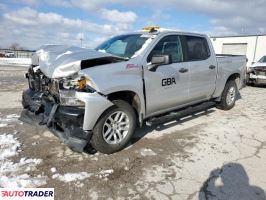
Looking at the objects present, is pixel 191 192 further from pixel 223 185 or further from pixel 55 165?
pixel 55 165

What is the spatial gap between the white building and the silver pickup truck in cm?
1919

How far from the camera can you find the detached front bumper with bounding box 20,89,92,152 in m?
3.71

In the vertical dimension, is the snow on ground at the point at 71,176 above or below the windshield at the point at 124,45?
below

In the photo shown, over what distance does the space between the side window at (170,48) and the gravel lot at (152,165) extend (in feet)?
5.07

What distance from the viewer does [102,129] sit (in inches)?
156

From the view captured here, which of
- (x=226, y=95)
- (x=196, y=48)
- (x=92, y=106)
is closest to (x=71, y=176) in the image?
(x=92, y=106)

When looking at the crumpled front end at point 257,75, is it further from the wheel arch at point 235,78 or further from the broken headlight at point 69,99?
the broken headlight at point 69,99

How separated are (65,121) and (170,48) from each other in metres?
2.53

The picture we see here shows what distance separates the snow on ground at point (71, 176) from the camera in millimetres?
3445

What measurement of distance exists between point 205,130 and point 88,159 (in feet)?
9.07

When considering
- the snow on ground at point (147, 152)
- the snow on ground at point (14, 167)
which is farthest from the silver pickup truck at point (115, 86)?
the snow on ground at point (14, 167)

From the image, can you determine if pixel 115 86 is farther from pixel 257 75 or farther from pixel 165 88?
pixel 257 75

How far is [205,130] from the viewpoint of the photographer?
5.59 meters

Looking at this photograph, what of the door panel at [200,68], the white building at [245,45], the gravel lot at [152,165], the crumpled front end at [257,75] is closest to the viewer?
the gravel lot at [152,165]
